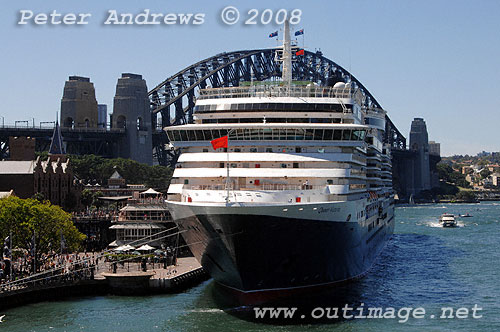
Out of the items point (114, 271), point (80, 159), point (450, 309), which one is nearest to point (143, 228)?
point (114, 271)

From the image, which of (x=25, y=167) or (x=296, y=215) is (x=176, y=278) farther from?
(x=25, y=167)

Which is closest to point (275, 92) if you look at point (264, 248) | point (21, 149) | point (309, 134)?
point (309, 134)

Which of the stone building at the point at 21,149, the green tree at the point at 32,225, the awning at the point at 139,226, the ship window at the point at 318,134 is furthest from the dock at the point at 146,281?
the stone building at the point at 21,149

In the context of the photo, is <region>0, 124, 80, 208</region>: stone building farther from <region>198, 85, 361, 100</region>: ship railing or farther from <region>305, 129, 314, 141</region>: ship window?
<region>305, 129, 314, 141</region>: ship window

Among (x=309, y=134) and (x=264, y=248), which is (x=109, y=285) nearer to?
(x=264, y=248)

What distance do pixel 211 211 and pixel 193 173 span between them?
20.8 feet

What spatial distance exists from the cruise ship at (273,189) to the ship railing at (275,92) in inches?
3.3

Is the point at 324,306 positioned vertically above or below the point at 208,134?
below

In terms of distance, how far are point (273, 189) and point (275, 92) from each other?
12419mm

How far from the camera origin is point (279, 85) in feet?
196

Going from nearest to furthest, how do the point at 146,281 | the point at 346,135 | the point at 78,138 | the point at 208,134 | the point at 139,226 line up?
the point at 346,135, the point at 208,134, the point at 146,281, the point at 139,226, the point at 78,138

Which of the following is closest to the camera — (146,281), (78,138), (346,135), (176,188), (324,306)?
(324,306)

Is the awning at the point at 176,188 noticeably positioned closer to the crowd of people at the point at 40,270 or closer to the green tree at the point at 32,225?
the crowd of people at the point at 40,270

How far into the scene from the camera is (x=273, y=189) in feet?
155
